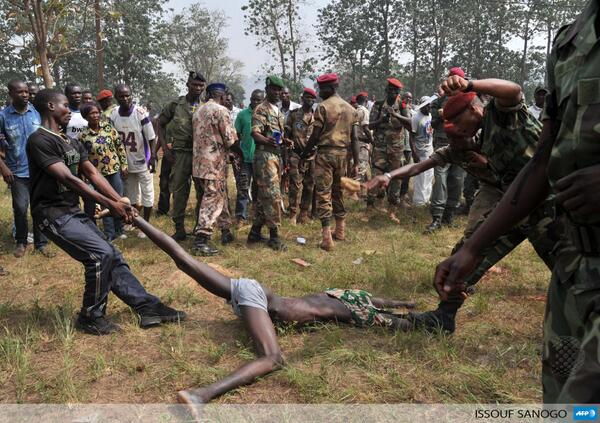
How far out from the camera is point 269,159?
566 centimetres

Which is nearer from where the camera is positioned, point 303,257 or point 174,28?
point 303,257

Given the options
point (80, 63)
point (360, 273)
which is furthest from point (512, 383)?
point (80, 63)

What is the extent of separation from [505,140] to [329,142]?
123 inches

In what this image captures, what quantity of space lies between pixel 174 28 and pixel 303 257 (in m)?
36.3

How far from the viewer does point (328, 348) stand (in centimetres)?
309

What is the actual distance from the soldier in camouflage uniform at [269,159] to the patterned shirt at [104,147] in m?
1.72

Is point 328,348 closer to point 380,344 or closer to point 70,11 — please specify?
point 380,344

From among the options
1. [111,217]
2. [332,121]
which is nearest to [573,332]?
[332,121]

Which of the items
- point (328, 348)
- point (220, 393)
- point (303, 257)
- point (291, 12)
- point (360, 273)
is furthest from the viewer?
point (291, 12)

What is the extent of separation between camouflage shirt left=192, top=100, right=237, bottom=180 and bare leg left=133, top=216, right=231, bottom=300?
7.44ft

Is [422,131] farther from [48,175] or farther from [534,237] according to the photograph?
[48,175]

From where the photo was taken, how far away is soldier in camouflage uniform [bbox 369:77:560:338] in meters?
2.68

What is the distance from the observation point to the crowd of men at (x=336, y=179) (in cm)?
130

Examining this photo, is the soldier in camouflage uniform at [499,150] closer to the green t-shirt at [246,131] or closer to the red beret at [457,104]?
the red beret at [457,104]
